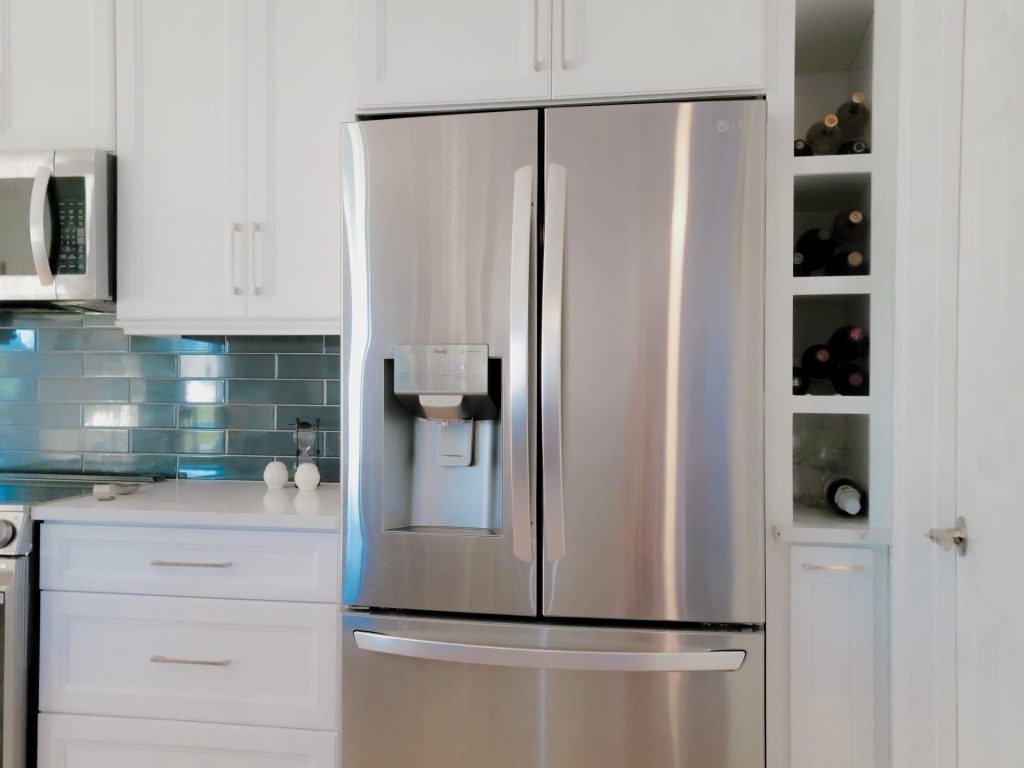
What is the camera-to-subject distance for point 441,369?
139cm

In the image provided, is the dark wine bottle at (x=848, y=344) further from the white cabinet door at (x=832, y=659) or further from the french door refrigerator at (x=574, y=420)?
the white cabinet door at (x=832, y=659)

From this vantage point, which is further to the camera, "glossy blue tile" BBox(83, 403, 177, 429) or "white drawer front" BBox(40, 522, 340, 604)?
"glossy blue tile" BBox(83, 403, 177, 429)

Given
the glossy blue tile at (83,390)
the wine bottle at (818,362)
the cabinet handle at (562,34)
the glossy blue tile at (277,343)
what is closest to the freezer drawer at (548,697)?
the wine bottle at (818,362)

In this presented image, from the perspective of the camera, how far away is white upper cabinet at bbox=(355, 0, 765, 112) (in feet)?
4.61

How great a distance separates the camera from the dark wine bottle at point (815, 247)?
5.14 ft

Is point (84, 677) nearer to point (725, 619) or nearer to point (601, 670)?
point (601, 670)

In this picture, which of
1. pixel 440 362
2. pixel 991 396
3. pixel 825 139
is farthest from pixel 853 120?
pixel 440 362

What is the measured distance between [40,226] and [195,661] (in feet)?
3.94

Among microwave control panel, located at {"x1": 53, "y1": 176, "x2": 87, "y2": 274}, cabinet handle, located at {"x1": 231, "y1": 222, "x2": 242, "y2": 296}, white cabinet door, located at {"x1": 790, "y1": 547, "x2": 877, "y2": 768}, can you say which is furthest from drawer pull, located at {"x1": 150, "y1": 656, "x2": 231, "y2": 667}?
white cabinet door, located at {"x1": 790, "y1": 547, "x2": 877, "y2": 768}

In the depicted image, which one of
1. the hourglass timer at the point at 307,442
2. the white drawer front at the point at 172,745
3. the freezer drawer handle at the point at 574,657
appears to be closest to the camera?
the freezer drawer handle at the point at 574,657

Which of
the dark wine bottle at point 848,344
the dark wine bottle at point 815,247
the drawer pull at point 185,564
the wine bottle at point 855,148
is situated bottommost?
the drawer pull at point 185,564

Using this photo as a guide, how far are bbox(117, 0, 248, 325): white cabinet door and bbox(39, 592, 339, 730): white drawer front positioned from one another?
773mm

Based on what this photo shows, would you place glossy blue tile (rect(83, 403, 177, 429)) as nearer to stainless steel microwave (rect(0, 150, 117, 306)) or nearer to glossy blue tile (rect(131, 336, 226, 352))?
glossy blue tile (rect(131, 336, 226, 352))

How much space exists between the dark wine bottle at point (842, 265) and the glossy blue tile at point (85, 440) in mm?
2155
